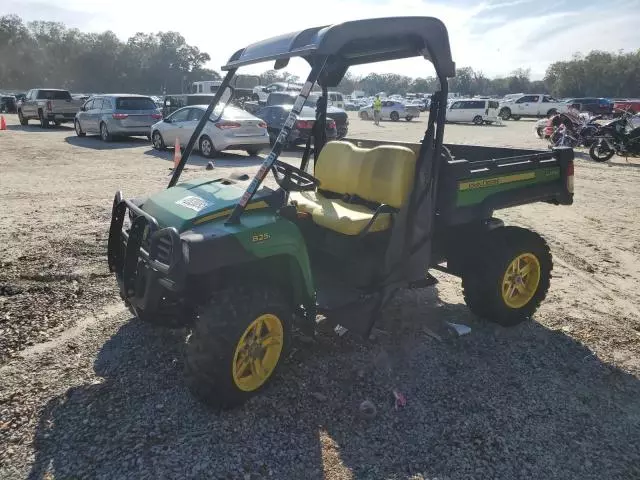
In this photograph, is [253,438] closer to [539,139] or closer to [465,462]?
[465,462]

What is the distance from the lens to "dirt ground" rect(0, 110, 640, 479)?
2.57 metres

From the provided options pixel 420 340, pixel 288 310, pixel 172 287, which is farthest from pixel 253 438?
pixel 420 340

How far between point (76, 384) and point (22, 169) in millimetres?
9840

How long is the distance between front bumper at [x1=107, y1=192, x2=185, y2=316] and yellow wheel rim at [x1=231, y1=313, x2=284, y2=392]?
0.53 metres

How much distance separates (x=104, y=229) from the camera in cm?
643

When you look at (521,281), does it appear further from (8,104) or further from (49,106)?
(8,104)

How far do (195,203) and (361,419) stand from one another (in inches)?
67.9

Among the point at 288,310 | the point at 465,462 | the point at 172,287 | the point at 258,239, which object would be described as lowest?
the point at 465,462

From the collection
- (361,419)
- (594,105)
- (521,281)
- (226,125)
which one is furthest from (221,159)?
(594,105)

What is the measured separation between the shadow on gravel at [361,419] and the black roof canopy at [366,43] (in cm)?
208

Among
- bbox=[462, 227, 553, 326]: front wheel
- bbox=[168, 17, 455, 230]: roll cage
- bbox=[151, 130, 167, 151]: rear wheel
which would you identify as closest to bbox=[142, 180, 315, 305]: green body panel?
bbox=[168, 17, 455, 230]: roll cage

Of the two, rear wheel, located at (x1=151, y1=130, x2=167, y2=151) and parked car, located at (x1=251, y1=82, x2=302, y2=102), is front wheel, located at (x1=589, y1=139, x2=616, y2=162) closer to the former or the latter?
parked car, located at (x1=251, y1=82, x2=302, y2=102)

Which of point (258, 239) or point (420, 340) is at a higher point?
point (258, 239)

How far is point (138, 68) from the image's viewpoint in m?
86.6
